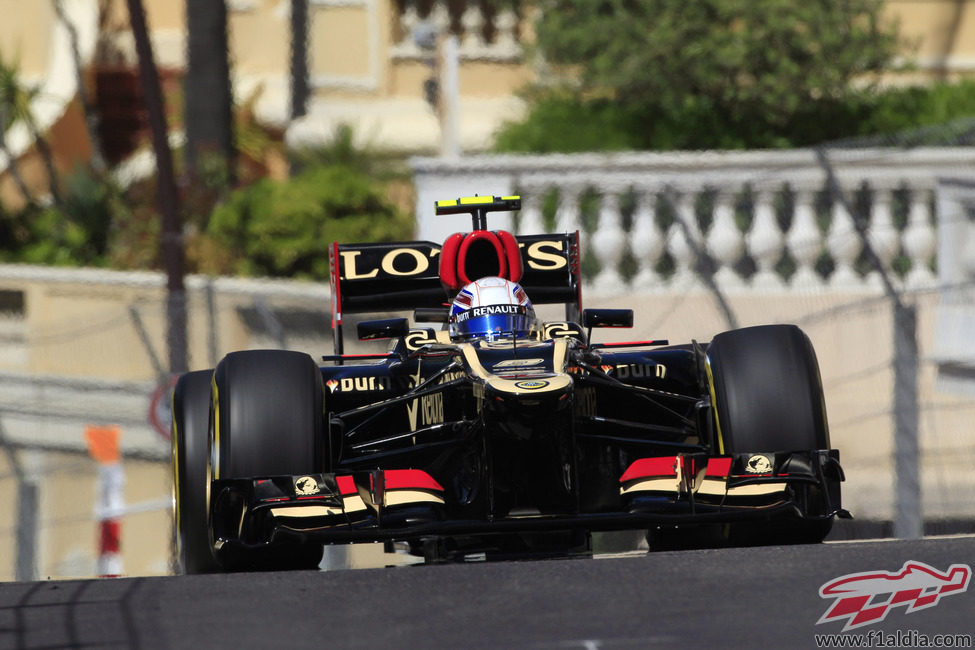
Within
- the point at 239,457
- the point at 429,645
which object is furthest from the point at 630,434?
the point at 429,645

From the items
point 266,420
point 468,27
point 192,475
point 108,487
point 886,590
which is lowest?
point 108,487

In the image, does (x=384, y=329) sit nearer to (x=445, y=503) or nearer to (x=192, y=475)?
(x=192, y=475)

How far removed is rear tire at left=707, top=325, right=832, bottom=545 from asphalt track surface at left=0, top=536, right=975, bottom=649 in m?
0.71

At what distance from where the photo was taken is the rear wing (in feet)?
29.1

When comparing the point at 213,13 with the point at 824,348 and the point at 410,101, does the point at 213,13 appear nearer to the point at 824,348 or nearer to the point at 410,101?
the point at 410,101

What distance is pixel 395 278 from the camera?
889 centimetres

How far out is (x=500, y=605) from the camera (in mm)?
5512

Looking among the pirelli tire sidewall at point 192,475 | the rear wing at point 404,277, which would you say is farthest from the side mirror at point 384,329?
the rear wing at point 404,277

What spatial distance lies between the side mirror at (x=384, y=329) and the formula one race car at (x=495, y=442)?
0.01 m

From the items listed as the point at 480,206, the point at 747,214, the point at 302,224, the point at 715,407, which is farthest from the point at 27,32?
the point at 715,407

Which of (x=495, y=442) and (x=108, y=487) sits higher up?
(x=495, y=442)

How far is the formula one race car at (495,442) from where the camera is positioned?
6.59 m

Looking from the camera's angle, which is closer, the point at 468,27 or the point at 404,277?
the point at 404,277

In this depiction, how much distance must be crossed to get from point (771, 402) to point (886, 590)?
1647 millimetres
